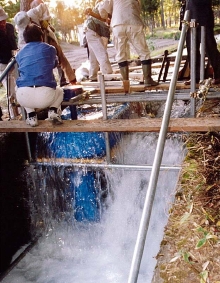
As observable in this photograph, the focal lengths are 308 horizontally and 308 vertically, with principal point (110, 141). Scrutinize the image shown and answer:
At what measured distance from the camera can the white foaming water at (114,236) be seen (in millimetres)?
5297

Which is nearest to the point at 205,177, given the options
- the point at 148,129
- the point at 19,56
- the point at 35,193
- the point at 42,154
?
the point at 148,129

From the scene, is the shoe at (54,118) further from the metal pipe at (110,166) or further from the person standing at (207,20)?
the person standing at (207,20)

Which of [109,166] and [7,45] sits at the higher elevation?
[7,45]

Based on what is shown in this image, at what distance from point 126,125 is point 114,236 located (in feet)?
8.36

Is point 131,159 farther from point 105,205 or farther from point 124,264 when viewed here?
point 124,264

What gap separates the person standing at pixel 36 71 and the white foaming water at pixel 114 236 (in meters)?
1.64

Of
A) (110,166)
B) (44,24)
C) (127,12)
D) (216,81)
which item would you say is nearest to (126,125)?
(110,166)

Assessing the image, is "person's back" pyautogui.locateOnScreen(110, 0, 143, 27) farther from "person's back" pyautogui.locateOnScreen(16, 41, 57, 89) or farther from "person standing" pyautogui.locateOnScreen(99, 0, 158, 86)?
"person's back" pyautogui.locateOnScreen(16, 41, 57, 89)

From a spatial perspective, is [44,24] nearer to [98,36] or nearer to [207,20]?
[98,36]

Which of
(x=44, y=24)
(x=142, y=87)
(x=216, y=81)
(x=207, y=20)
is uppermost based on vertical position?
(x=44, y=24)

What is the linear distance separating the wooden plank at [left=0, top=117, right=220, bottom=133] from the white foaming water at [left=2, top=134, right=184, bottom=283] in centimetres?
100

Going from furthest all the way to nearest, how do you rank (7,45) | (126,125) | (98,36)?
(98,36) → (7,45) → (126,125)

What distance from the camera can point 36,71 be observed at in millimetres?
4336

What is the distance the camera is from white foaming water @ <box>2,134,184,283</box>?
17.4 feet
